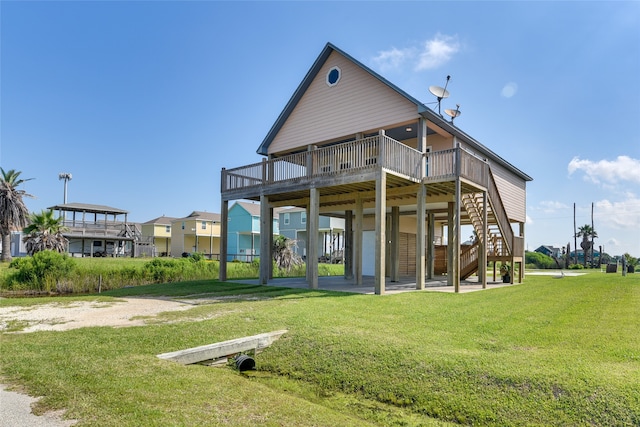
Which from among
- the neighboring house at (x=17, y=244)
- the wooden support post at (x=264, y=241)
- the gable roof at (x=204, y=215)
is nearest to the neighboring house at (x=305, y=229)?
the gable roof at (x=204, y=215)


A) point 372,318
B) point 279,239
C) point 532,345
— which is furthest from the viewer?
point 279,239

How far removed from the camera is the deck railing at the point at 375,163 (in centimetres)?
1262

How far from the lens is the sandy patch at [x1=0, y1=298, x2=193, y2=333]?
8.12m

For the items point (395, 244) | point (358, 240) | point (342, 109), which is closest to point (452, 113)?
point (342, 109)

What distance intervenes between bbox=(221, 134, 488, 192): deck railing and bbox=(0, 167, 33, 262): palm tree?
1064 inches

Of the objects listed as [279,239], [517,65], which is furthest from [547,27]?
[279,239]

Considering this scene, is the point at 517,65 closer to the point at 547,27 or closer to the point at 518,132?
the point at 547,27

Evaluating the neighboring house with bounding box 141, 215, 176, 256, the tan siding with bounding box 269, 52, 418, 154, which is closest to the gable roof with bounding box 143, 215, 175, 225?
the neighboring house with bounding box 141, 215, 176, 256

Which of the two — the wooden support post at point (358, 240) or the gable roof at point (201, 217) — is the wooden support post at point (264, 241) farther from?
the gable roof at point (201, 217)

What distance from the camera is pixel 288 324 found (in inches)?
303

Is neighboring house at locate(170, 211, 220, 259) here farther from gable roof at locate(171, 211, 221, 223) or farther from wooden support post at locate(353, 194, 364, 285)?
wooden support post at locate(353, 194, 364, 285)

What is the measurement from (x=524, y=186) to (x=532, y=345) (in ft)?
66.7

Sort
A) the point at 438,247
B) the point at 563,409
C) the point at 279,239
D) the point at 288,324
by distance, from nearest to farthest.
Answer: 1. the point at 563,409
2. the point at 288,324
3. the point at 438,247
4. the point at 279,239

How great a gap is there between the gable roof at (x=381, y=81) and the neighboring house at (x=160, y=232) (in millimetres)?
38801
